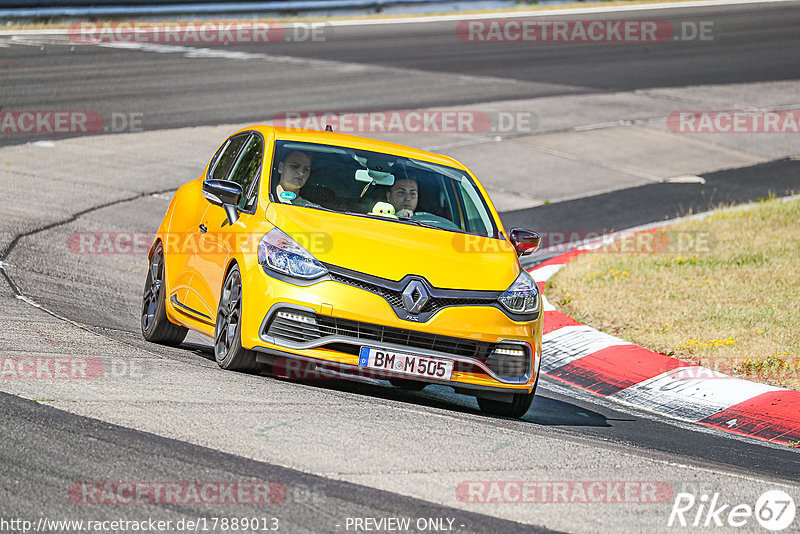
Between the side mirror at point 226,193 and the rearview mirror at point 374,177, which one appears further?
the rearview mirror at point 374,177

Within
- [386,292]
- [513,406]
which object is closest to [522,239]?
[513,406]

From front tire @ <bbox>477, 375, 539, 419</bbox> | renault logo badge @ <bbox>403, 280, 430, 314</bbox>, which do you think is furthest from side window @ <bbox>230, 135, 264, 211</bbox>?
front tire @ <bbox>477, 375, 539, 419</bbox>

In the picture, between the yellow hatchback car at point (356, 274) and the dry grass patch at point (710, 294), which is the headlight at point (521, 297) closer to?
the yellow hatchback car at point (356, 274)

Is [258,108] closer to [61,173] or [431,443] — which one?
[61,173]

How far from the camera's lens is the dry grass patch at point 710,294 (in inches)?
364

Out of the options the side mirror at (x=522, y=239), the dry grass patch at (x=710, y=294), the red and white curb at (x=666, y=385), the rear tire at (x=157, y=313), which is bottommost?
the red and white curb at (x=666, y=385)

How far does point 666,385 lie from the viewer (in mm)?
8703

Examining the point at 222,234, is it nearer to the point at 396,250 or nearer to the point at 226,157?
the point at 396,250

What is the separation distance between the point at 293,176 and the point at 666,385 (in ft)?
10.7

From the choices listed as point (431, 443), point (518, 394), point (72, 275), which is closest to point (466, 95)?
point (72, 275)

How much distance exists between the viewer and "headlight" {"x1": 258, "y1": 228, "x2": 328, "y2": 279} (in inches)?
266

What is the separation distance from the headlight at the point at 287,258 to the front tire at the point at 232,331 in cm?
26

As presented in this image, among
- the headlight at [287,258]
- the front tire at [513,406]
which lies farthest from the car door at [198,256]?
the front tire at [513,406]

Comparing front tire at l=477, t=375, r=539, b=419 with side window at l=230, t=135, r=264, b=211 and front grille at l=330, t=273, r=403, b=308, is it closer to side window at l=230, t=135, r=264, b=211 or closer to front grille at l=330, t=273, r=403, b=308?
front grille at l=330, t=273, r=403, b=308
